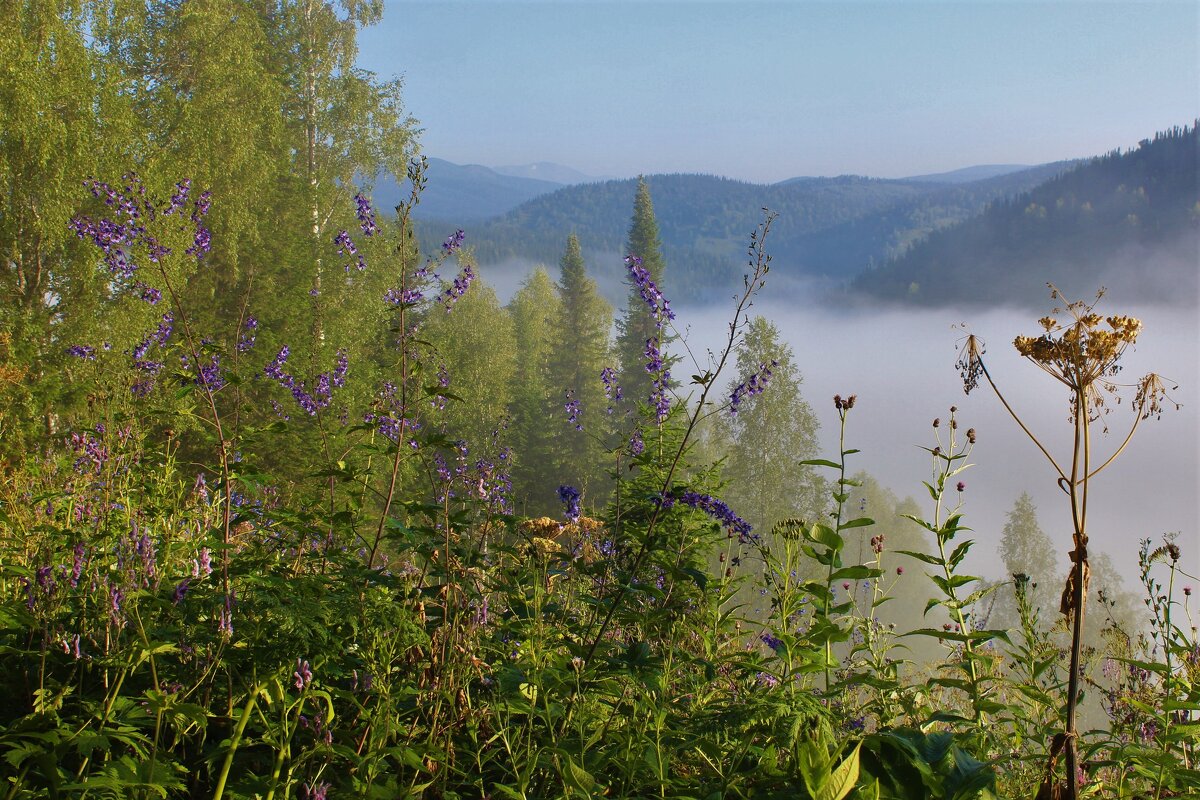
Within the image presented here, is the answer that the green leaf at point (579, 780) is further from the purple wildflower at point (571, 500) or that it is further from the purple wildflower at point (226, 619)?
the purple wildflower at point (571, 500)

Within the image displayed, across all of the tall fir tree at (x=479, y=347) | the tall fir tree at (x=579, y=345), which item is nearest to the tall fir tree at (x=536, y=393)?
the tall fir tree at (x=579, y=345)

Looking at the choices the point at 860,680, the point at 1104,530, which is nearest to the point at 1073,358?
the point at 860,680

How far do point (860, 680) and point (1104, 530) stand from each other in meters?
171

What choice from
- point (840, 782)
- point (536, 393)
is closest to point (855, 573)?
point (840, 782)

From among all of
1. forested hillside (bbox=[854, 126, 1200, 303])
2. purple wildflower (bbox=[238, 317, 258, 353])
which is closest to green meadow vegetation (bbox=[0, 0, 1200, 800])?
purple wildflower (bbox=[238, 317, 258, 353])

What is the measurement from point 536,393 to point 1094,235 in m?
175

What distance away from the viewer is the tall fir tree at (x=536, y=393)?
38.4 metres

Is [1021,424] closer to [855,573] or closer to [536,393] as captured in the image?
[855,573]

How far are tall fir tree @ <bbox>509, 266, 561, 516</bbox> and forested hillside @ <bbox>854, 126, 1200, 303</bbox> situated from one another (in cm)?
13769

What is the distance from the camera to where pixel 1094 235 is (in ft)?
583

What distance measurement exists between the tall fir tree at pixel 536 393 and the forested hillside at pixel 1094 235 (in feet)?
452

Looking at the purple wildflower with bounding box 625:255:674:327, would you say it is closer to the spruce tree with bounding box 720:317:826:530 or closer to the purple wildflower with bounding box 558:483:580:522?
the purple wildflower with bounding box 558:483:580:522

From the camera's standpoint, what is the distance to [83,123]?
44.8 feet

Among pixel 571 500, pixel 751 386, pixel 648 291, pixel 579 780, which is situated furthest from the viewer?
pixel 751 386
